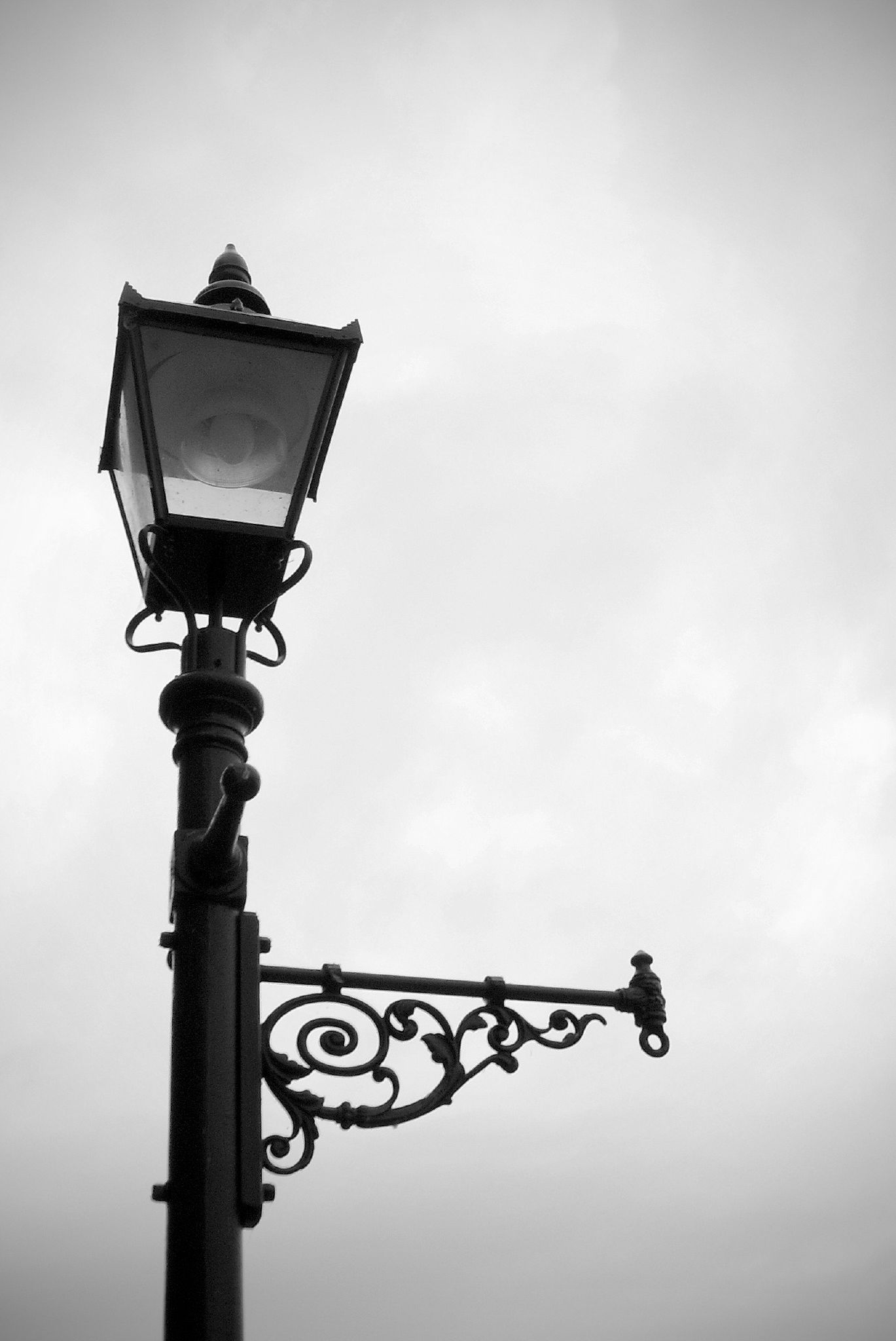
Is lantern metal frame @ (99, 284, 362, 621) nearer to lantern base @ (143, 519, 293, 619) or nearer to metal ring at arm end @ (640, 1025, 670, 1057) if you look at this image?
lantern base @ (143, 519, 293, 619)

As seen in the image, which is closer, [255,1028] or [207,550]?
[255,1028]

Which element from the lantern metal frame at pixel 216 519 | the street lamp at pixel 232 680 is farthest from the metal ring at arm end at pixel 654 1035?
the lantern metal frame at pixel 216 519

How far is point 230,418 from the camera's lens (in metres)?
2.93

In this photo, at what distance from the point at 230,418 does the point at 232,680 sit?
0.61m

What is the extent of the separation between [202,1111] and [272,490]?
1350 mm

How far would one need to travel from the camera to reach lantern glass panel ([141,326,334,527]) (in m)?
2.87

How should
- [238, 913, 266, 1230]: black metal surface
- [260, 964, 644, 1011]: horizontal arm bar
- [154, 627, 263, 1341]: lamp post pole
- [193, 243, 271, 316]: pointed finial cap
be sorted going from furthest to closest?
[193, 243, 271, 316]: pointed finial cap
[260, 964, 644, 1011]: horizontal arm bar
[238, 913, 266, 1230]: black metal surface
[154, 627, 263, 1341]: lamp post pole

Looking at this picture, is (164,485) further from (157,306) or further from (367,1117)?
(367,1117)

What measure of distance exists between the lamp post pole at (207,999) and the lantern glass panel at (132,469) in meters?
0.36

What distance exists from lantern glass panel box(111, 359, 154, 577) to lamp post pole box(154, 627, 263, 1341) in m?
0.36

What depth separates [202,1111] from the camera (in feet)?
7.75

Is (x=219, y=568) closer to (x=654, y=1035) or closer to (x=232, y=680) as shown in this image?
(x=232, y=680)

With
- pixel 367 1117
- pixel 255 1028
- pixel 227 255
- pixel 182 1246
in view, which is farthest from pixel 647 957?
pixel 227 255

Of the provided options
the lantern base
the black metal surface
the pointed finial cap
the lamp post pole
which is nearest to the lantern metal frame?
the lantern base
